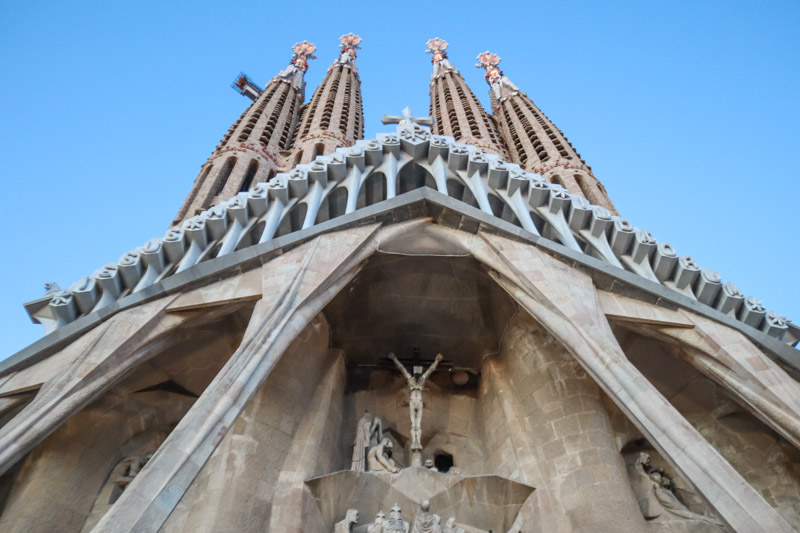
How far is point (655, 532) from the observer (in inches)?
306

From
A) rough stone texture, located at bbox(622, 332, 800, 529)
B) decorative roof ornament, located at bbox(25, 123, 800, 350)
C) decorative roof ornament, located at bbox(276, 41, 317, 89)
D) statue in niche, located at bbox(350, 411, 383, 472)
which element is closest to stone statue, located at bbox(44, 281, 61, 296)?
decorative roof ornament, located at bbox(25, 123, 800, 350)

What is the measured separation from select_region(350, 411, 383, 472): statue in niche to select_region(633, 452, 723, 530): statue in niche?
3354 mm

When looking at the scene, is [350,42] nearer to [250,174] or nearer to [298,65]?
[298,65]

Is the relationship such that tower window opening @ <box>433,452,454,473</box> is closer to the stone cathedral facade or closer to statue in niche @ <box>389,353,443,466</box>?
the stone cathedral facade

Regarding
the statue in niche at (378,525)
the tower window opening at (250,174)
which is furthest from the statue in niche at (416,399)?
the tower window opening at (250,174)

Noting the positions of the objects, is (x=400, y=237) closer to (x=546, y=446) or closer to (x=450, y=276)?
(x=450, y=276)

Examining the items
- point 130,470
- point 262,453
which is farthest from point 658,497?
point 130,470

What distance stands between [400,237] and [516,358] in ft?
7.99

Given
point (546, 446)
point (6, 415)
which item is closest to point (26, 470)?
point (6, 415)

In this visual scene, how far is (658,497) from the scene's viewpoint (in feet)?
26.9

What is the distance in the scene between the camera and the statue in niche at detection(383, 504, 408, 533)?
7.49 metres

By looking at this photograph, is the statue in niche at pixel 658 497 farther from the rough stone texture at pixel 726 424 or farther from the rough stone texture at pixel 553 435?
the rough stone texture at pixel 726 424

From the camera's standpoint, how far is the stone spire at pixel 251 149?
57.2 feet

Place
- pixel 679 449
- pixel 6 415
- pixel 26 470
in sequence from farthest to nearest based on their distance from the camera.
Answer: pixel 26 470, pixel 6 415, pixel 679 449
